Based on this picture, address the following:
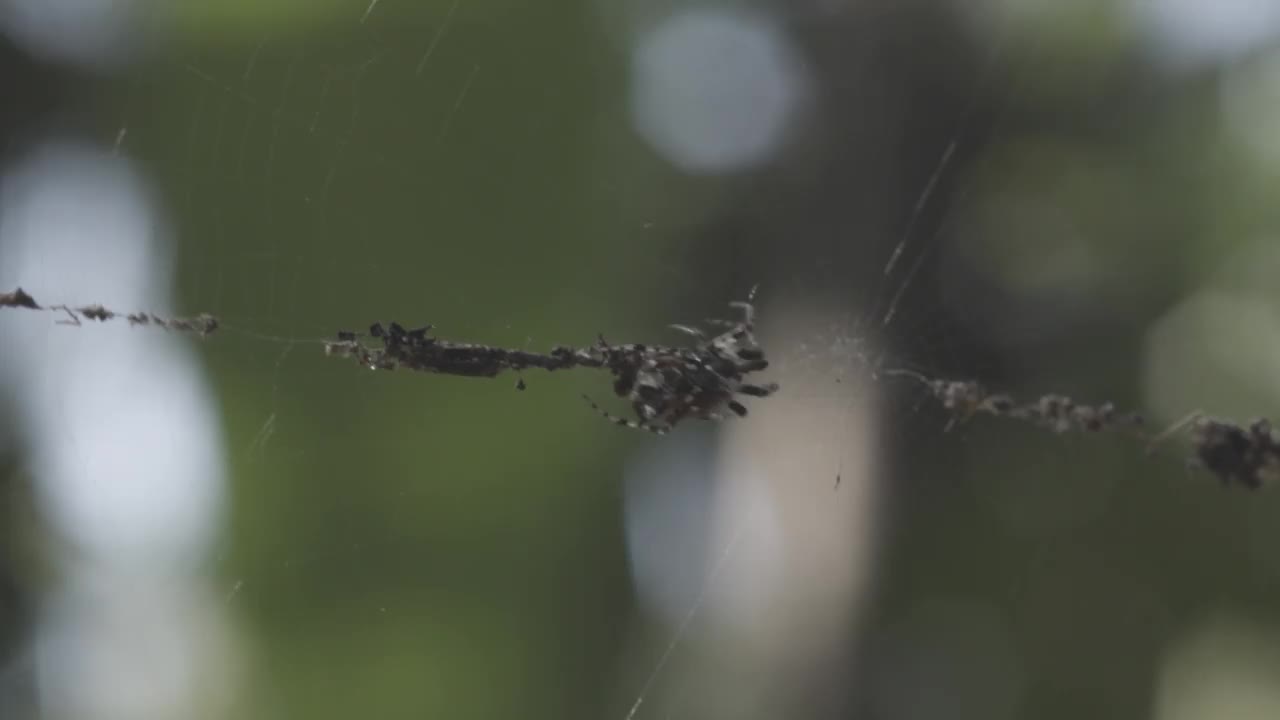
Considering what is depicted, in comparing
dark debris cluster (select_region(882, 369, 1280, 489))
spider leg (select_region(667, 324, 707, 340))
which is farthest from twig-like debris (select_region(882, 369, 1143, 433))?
spider leg (select_region(667, 324, 707, 340))

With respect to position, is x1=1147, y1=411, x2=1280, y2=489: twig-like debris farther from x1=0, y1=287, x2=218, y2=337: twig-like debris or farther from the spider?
x1=0, y1=287, x2=218, y2=337: twig-like debris

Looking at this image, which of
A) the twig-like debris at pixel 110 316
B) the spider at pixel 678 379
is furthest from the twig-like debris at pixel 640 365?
the twig-like debris at pixel 110 316

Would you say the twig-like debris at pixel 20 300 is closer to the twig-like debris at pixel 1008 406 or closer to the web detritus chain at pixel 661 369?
the web detritus chain at pixel 661 369

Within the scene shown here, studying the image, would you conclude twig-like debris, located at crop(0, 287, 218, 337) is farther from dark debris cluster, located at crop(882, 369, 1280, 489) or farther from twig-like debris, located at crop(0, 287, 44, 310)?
dark debris cluster, located at crop(882, 369, 1280, 489)

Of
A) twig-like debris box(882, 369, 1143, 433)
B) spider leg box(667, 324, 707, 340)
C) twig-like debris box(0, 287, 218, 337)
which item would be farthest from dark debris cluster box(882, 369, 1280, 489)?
twig-like debris box(0, 287, 218, 337)

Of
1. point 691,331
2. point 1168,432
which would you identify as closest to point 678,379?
point 691,331

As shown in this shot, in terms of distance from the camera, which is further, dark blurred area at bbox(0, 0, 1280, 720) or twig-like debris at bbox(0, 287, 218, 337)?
dark blurred area at bbox(0, 0, 1280, 720)

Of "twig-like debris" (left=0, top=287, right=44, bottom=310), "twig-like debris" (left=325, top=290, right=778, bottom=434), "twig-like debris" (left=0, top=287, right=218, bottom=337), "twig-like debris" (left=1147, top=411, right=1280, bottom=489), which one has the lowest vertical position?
"twig-like debris" (left=0, top=287, right=44, bottom=310)

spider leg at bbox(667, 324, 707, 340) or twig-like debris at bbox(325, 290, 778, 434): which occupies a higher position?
spider leg at bbox(667, 324, 707, 340)

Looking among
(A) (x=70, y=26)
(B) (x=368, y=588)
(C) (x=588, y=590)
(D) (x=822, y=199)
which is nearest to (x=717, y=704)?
(C) (x=588, y=590)
